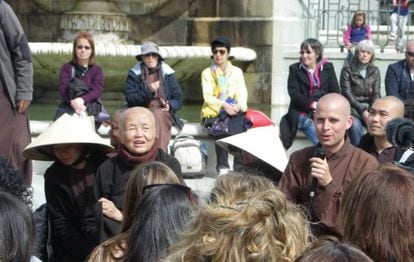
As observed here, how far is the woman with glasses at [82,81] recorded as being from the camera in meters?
9.08

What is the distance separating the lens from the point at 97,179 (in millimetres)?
5621

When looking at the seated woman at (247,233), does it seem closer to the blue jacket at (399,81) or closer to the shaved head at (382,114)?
the shaved head at (382,114)

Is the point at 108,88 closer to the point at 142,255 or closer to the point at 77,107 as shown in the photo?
the point at 77,107

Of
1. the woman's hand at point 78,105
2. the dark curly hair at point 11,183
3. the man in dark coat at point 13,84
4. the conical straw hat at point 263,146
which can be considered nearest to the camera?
the dark curly hair at point 11,183

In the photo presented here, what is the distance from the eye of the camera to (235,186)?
385 cm

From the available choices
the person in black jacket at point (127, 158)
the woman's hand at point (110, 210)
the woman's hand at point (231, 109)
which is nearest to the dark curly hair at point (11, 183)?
the woman's hand at point (110, 210)

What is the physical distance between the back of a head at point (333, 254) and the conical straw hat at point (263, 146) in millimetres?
3270

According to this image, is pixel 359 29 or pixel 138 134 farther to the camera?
pixel 359 29

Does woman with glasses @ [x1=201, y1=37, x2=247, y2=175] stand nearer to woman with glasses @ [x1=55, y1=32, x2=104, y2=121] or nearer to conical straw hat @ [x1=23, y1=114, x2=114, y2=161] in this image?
woman with glasses @ [x1=55, y1=32, x2=104, y2=121]

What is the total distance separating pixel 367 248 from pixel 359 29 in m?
9.86

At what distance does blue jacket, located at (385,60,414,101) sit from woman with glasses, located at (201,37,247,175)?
1.67m

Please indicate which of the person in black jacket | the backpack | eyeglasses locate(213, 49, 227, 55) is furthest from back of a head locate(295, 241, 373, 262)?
eyeglasses locate(213, 49, 227, 55)

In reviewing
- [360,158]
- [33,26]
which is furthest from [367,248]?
[33,26]

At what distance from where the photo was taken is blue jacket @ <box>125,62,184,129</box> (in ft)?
30.0
